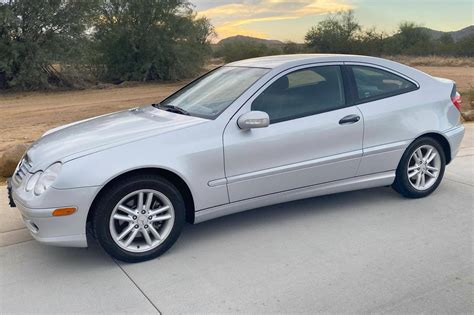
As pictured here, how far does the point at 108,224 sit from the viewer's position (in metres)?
3.70

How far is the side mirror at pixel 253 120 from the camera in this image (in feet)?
13.3

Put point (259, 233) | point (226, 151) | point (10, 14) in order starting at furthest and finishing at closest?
1. point (10, 14)
2. point (259, 233)
3. point (226, 151)

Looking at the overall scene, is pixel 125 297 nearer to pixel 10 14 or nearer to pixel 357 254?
pixel 357 254

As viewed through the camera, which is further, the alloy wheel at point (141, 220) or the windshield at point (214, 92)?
the windshield at point (214, 92)

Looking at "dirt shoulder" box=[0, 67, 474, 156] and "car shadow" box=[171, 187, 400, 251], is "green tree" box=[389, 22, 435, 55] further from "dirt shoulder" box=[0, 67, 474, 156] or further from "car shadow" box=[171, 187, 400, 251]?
"car shadow" box=[171, 187, 400, 251]

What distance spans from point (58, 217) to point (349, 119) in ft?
8.91

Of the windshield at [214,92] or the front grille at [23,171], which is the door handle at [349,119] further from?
the front grille at [23,171]

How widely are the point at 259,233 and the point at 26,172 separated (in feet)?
6.73

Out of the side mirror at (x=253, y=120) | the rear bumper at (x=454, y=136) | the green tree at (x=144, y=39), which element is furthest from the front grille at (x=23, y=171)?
the green tree at (x=144, y=39)

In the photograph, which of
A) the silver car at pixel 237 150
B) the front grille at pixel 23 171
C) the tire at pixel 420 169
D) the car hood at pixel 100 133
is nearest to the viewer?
the silver car at pixel 237 150

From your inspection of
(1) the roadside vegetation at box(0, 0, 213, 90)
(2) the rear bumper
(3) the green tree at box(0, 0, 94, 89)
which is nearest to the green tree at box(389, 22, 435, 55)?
(1) the roadside vegetation at box(0, 0, 213, 90)

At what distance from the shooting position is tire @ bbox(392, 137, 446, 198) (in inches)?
198

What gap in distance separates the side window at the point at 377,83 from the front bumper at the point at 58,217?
276 centimetres

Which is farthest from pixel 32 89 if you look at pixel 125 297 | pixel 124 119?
pixel 125 297
